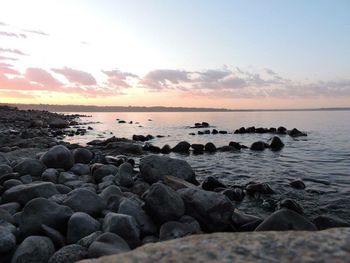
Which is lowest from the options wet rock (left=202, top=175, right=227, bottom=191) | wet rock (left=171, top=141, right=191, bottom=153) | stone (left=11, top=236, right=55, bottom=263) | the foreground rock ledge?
wet rock (left=171, top=141, right=191, bottom=153)

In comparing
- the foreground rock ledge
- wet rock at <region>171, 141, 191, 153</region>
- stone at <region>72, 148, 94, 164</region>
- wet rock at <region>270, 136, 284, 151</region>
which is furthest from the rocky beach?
wet rock at <region>270, 136, 284, 151</region>

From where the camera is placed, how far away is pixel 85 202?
28.3ft

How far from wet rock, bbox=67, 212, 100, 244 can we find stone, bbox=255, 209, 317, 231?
3.26 meters

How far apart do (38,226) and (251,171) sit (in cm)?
1313

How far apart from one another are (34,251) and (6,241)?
0.60m

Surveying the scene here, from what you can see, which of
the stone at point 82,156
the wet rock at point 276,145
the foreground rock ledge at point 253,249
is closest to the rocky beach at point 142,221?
the foreground rock ledge at point 253,249

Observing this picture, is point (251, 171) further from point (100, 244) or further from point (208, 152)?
point (100, 244)

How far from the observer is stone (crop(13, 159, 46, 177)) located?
39.9 ft

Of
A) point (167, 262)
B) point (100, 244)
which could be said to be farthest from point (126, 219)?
point (167, 262)

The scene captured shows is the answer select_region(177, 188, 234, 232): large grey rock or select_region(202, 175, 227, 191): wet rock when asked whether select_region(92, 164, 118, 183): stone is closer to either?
select_region(202, 175, 227, 191): wet rock

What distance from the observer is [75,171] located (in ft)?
44.3

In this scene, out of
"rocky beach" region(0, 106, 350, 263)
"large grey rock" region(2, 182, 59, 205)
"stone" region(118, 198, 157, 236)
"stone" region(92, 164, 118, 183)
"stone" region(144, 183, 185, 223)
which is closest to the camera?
"rocky beach" region(0, 106, 350, 263)

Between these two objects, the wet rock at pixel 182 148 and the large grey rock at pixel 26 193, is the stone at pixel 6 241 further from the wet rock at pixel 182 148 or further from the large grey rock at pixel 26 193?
the wet rock at pixel 182 148

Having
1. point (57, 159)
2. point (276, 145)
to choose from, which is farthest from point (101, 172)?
point (276, 145)
